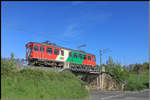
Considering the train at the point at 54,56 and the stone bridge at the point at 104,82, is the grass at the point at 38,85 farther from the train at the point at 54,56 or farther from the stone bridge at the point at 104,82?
the stone bridge at the point at 104,82

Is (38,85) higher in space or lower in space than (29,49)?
lower

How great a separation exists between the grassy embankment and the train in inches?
144

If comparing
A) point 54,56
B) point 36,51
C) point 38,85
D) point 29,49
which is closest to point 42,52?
point 36,51

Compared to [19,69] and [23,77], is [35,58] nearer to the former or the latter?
[19,69]

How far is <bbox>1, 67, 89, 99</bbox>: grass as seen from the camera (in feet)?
41.1

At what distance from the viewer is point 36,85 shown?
14.5 m

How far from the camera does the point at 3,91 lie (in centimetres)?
1180

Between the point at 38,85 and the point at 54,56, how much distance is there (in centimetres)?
889

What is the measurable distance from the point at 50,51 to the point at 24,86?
988cm

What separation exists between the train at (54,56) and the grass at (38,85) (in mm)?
3648

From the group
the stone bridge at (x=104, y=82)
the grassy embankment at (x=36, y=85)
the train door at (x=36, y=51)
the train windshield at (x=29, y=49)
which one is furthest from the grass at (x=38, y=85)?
the stone bridge at (x=104, y=82)

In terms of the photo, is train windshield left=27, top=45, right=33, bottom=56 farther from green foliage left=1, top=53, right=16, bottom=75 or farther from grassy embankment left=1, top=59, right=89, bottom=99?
green foliage left=1, top=53, right=16, bottom=75

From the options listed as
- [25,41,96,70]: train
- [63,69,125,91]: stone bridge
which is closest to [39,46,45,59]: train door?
[25,41,96,70]: train

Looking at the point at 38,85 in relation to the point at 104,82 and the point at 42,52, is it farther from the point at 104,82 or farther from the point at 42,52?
the point at 104,82
